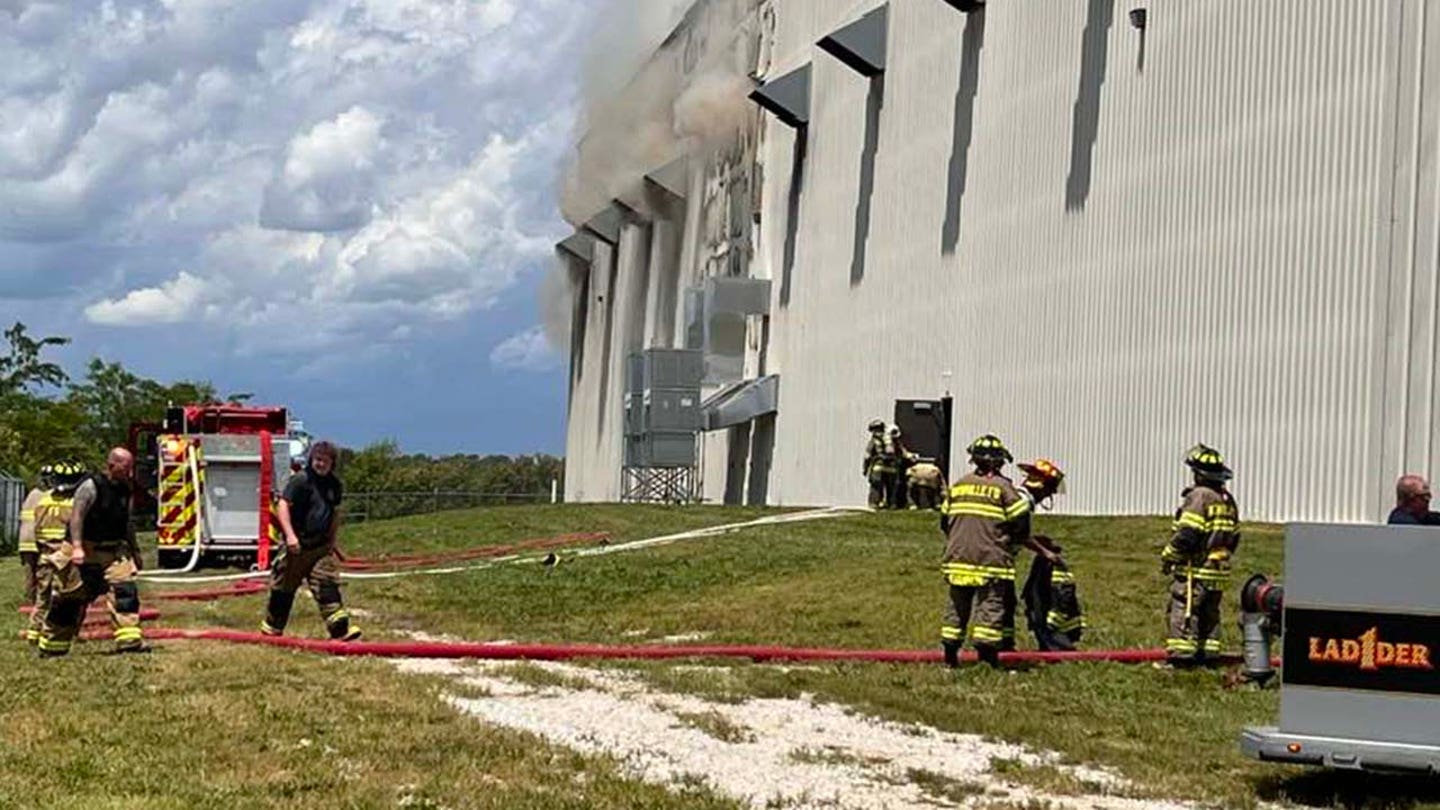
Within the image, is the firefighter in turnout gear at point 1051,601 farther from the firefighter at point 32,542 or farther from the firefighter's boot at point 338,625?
the firefighter at point 32,542

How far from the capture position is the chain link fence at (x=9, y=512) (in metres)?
47.6

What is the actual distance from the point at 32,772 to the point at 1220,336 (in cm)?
2012

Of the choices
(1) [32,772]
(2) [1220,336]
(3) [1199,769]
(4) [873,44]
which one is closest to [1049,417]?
(2) [1220,336]

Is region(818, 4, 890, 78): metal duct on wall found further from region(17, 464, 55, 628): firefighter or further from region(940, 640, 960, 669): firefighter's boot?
region(940, 640, 960, 669): firefighter's boot

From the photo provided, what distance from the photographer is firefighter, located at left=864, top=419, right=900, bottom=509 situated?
35.3 meters

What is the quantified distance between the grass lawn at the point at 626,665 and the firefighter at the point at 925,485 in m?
9.03

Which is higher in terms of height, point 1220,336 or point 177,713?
point 1220,336

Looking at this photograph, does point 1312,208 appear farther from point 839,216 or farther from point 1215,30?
point 839,216

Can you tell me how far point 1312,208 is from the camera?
24203 millimetres

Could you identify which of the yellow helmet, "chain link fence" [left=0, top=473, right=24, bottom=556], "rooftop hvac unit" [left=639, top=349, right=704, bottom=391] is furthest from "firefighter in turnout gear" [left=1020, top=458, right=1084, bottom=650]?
"rooftop hvac unit" [left=639, top=349, right=704, bottom=391]

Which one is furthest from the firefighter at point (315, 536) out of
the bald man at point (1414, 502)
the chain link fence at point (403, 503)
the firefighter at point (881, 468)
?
the chain link fence at point (403, 503)

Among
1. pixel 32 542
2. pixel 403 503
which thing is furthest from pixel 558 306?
pixel 32 542

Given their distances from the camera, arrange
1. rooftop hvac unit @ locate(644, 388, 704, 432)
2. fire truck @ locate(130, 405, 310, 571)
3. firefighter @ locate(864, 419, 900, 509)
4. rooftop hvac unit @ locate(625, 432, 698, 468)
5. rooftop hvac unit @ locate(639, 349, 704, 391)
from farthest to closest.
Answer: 1. rooftop hvac unit @ locate(625, 432, 698, 468)
2. rooftop hvac unit @ locate(644, 388, 704, 432)
3. rooftop hvac unit @ locate(639, 349, 704, 391)
4. firefighter @ locate(864, 419, 900, 509)
5. fire truck @ locate(130, 405, 310, 571)

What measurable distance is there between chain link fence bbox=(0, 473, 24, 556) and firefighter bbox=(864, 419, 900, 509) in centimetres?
2251
